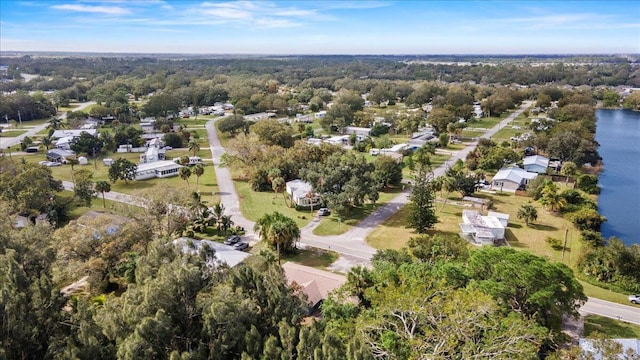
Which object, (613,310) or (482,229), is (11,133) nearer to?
(482,229)

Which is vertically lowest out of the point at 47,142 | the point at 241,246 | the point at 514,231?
the point at 514,231

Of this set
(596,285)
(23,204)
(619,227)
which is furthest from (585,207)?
(23,204)

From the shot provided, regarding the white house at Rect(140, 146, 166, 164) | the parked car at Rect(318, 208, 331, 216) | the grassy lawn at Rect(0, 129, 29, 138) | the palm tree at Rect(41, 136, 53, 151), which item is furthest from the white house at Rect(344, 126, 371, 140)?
the grassy lawn at Rect(0, 129, 29, 138)

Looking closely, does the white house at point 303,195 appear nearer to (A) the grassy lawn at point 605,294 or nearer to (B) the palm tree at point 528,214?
(B) the palm tree at point 528,214

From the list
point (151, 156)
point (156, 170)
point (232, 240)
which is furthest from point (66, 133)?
point (232, 240)

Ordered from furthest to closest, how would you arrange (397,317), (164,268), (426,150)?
1. (426,150)
2. (397,317)
3. (164,268)

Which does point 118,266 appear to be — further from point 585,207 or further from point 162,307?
point 585,207

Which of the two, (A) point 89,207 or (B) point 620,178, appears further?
(B) point 620,178
